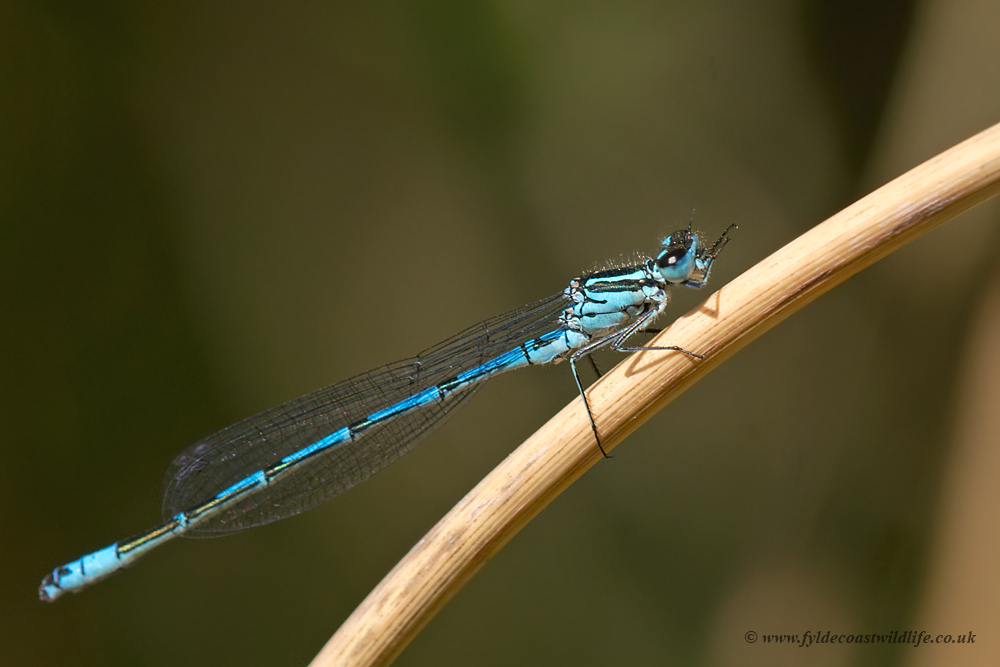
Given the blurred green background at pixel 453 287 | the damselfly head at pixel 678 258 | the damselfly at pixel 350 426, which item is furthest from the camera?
the blurred green background at pixel 453 287

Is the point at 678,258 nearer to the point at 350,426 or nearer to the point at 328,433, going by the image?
the point at 350,426

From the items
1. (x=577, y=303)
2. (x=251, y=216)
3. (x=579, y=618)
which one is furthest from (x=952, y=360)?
(x=251, y=216)

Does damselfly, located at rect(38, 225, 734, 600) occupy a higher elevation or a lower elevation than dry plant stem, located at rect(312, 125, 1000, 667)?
higher

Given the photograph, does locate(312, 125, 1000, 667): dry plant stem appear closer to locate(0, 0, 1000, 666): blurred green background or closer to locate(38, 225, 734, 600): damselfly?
locate(38, 225, 734, 600): damselfly

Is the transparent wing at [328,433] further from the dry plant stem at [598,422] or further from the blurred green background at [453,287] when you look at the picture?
the dry plant stem at [598,422]

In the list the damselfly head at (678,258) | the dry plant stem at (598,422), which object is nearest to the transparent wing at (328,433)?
the damselfly head at (678,258)

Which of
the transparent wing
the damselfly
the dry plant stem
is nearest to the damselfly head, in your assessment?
the damselfly

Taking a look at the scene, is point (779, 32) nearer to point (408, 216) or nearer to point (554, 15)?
point (554, 15)
